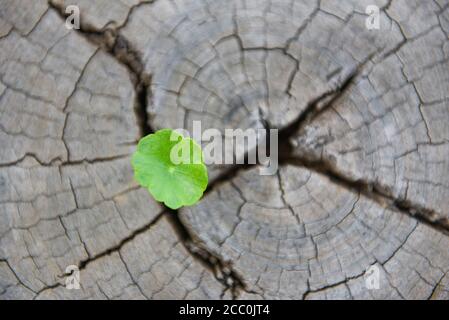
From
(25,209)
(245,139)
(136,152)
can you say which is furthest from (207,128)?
(25,209)

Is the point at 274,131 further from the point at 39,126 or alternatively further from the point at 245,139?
the point at 39,126
